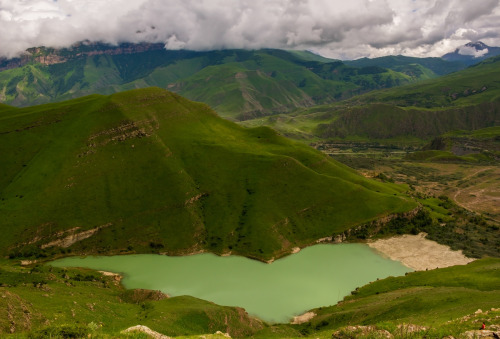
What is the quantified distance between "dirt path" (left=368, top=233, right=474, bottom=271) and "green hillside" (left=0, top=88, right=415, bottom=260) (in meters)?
12.1

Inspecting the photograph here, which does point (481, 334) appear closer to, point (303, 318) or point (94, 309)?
point (303, 318)

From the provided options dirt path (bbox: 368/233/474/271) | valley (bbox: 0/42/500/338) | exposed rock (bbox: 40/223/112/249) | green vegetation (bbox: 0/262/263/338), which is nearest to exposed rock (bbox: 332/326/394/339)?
valley (bbox: 0/42/500/338)

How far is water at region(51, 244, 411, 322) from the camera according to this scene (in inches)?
3002

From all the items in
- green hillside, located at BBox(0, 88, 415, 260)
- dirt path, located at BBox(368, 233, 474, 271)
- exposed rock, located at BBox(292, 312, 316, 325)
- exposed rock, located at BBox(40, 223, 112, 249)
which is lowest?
dirt path, located at BBox(368, 233, 474, 271)

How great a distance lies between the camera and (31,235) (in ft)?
319

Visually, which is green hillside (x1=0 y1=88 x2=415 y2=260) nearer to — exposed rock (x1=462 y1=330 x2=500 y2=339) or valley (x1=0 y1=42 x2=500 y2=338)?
valley (x1=0 y1=42 x2=500 y2=338)

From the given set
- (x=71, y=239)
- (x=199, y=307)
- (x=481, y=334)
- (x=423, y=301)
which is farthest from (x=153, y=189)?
(x=481, y=334)

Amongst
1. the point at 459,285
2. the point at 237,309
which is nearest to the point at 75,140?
the point at 237,309

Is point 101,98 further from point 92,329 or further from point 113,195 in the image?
point 92,329

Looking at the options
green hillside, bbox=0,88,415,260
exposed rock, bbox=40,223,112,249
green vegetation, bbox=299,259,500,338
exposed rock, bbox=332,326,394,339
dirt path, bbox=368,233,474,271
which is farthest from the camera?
green hillside, bbox=0,88,415,260

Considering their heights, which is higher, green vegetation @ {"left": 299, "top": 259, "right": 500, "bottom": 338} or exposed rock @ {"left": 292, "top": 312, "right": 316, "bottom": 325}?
green vegetation @ {"left": 299, "top": 259, "right": 500, "bottom": 338}

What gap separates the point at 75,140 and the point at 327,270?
116 metres

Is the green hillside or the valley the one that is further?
the green hillside

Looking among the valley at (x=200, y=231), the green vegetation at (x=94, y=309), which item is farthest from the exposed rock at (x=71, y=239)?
the green vegetation at (x=94, y=309)
